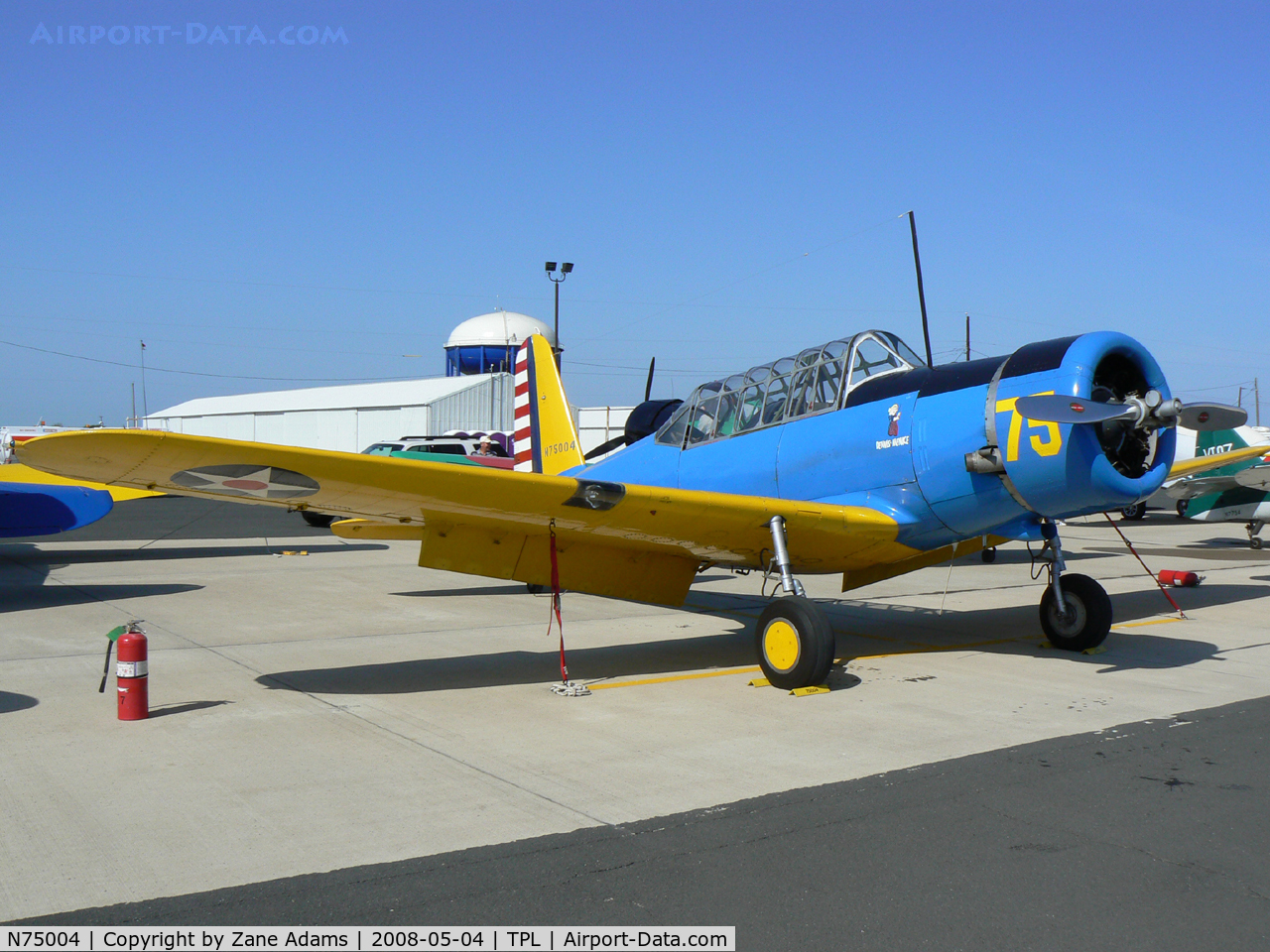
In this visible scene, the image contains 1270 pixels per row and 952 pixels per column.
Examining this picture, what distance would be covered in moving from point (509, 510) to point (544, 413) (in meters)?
5.51

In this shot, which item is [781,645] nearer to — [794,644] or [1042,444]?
[794,644]

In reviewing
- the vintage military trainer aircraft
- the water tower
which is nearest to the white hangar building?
the water tower

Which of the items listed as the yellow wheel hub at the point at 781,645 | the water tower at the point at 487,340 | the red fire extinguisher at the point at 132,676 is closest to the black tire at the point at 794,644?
the yellow wheel hub at the point at 781,645

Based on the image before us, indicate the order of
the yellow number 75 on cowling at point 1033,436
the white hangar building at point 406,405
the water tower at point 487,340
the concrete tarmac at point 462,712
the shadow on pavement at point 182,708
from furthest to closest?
the water tower at point 487,340 → the white hangar building at point 406,405 → the yellow number 75 on cowling at point 1033,436 → the shadow on pavement at point 182,708 → the concrete tarmac at point 462,712

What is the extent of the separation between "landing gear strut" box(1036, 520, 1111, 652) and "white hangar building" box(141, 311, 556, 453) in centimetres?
3513

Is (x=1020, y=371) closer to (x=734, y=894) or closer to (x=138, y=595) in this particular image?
(x=734, y=894)

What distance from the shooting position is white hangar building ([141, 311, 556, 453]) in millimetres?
46062

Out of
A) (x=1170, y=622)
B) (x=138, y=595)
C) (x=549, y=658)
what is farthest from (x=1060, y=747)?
(x=138, y=595)

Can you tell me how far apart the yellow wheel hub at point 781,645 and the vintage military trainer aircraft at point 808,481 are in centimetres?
1

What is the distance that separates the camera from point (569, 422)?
38.6 feet

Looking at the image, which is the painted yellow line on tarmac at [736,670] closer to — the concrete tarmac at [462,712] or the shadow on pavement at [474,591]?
the concrete tarmac at [462,712]

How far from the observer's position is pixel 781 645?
6.56 meters

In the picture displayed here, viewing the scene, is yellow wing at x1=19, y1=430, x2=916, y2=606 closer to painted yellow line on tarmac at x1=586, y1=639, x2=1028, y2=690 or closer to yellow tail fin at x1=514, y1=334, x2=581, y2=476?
painted yellow line on tarmac at x1=586, y1=639, x2=1028, y2=690

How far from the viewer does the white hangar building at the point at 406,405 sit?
46.1m
